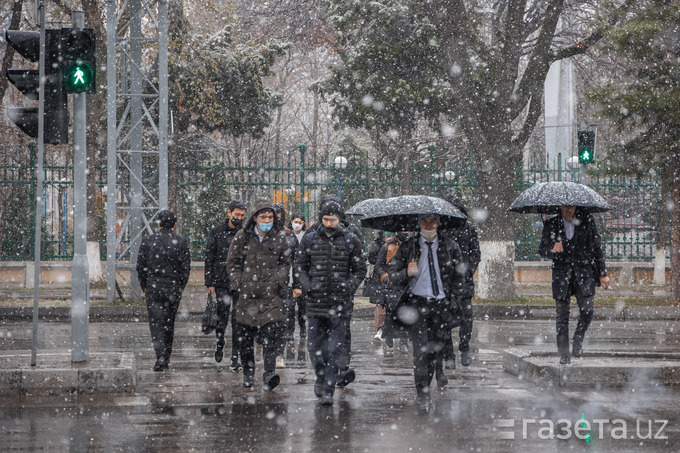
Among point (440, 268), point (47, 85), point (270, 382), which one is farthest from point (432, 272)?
point (47, 85)

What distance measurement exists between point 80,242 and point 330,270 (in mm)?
2568

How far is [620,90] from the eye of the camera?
1773 centimetres

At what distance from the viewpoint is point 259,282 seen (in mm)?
8711

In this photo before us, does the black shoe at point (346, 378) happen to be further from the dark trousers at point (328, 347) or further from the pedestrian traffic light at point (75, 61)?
the pedestrian traffic light at point (75, 61)

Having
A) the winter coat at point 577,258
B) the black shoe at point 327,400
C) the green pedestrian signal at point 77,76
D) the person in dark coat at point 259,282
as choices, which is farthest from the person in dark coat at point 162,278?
the winter coat at point 577,258

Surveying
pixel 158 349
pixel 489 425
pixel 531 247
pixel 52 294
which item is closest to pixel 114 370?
pixel 158 349

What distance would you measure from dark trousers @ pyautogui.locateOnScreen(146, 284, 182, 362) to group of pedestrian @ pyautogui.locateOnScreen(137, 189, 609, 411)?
1cm

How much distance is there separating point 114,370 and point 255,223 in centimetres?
188

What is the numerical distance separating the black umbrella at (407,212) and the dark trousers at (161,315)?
2.41 m

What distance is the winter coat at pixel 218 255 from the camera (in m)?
10.4

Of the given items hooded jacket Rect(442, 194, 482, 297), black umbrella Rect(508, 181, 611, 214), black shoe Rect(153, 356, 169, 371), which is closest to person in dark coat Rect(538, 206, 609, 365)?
black umbrella Rect(508, 181, 611, 214)

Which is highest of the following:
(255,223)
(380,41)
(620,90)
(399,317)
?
(380,41)

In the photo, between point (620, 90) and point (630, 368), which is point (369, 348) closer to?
point (630, 368)

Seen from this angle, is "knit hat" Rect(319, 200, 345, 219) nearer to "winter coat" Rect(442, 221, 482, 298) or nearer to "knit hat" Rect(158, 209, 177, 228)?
"winter coat" Rect(442, 221, 482, 298)
